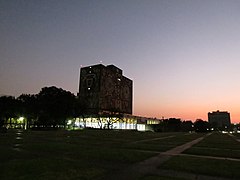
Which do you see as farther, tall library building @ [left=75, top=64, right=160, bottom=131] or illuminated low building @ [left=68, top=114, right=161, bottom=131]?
tall library building @ [left=75, top=64, right=160, bottom=131]

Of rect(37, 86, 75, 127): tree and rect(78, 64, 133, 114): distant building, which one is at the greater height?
rect(78, 64, 133, 114): distant building

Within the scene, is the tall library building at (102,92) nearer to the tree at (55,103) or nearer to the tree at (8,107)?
the tree at (8,107)

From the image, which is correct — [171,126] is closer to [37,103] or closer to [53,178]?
[37,103]

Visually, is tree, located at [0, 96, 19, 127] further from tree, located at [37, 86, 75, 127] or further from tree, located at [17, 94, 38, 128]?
tree, located at [37, 86, 75, 127]

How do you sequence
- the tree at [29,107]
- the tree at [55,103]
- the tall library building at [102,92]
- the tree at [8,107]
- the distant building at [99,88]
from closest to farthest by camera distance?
the tree at [55,103] < the tree at [29,107] < the tree at [8,107] < the tall library building at [102,92] < the distant building at [99,88]

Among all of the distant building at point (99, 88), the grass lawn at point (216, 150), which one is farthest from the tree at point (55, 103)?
the distant building at point (99, 88)

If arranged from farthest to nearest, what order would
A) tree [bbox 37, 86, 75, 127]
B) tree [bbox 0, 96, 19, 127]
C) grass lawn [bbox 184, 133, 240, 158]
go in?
1. tree [bbox 0, 96, 19, 127]
2. tree [bbox 37, 86, 75, 127]
3. grass lawn [bbox 184, 133, 240, 158]

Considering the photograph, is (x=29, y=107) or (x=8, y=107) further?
(x=8, y=107)

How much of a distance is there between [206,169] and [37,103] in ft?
229

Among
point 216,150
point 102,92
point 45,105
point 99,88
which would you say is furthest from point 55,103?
point 102,92

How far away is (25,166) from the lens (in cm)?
940

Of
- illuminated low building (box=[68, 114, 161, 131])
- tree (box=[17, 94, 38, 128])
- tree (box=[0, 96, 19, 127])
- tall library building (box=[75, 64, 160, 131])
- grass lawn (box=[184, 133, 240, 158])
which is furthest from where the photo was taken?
tall library building (box=[75, 64, 160, 131])

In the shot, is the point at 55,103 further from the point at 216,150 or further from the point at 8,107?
the point at 216,150

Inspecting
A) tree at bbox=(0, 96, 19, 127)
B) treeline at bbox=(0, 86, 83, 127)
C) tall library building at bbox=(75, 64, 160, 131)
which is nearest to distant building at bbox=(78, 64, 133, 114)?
tall library building at bbox=(75, 64, 160, 131)
